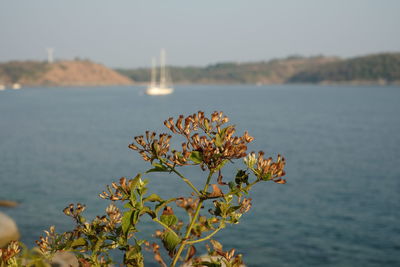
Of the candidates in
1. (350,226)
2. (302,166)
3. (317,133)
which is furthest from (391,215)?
(317,133)

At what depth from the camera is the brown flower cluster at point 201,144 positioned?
5.90 ft

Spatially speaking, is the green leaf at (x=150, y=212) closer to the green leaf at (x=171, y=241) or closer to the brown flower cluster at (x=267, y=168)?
the green leaf at (x=171, y=241)

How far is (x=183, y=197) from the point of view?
180cm

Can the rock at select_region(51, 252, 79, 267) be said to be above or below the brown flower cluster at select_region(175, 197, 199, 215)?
below

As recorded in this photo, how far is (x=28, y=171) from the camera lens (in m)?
34.5

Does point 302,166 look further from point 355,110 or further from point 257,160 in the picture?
point 355,110

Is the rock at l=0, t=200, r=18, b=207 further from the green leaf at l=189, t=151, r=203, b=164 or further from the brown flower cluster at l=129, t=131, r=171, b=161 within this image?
the green leaf at l=189, t=151, r=203, b=164

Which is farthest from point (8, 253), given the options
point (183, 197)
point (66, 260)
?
point (66, 260)

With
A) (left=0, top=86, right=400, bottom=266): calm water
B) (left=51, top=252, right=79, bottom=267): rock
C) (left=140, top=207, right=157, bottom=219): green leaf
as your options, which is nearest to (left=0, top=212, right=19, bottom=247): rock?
(left=0, top=86, right=400, bottom=266): calm water

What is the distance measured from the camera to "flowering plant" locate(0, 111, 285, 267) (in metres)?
1.80

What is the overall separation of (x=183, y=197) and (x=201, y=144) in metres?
0.22

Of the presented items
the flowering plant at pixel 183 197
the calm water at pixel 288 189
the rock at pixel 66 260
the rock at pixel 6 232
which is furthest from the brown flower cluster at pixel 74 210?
the rock at pixel 6 232

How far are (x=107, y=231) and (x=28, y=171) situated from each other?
34.6 m

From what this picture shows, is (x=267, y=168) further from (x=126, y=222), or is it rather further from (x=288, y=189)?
(x=288, y=189)
